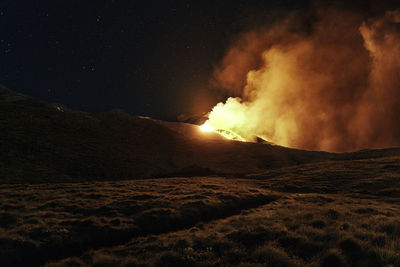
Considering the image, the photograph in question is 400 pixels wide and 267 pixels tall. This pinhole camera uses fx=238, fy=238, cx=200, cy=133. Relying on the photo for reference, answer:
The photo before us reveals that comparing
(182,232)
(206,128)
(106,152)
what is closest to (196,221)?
(182,232)

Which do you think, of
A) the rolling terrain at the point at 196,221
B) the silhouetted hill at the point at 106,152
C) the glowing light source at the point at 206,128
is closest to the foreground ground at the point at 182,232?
the rolling terrain at the point at 196,221

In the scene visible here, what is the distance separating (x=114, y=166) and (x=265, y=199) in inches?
1388

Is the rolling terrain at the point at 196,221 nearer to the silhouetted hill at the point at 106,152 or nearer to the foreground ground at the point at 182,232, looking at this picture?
the foreground ground at the point at 182,232

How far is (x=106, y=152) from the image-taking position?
55.8 m

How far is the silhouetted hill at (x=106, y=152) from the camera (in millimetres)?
41562

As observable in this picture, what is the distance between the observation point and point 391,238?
10766 mm

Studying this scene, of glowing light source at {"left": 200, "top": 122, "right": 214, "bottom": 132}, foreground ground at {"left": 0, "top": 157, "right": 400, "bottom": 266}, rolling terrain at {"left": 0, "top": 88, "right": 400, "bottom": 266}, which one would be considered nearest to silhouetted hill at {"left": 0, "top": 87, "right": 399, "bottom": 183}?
rolling terrain at {"left": 0, "top": 88, "right": 400, "bottom": 266}

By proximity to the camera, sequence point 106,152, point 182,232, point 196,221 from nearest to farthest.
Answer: point 182,232 → point 196,221 → point 106,152

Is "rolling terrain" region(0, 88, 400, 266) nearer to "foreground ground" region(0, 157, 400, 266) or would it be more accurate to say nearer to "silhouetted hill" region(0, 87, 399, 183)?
"foreground ground" region(0, 157, 400, 266)

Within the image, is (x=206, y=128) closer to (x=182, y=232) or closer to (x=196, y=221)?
(x=196, y=221)

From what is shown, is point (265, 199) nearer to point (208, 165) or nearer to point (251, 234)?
point (251, 234)

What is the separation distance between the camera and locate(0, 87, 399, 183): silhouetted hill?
136 ft

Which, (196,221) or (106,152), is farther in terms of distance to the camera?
(106,152)

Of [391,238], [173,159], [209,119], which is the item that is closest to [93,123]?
[173,159]
